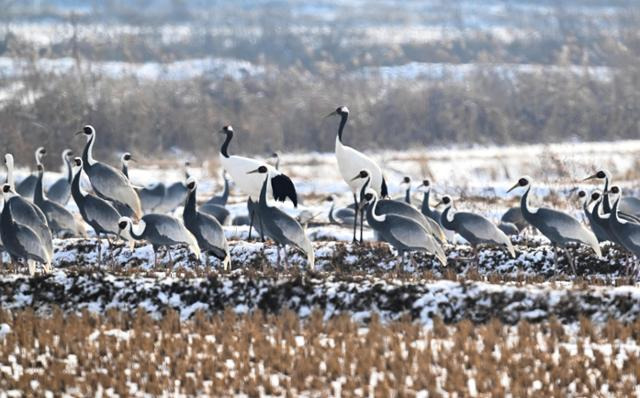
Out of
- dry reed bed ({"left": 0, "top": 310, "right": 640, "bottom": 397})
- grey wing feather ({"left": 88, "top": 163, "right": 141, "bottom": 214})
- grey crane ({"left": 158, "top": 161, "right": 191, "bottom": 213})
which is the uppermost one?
grey crane ({"left": 158, "top": 161, "right": 191, "bottom": 213})

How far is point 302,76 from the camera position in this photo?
5194 centimetres

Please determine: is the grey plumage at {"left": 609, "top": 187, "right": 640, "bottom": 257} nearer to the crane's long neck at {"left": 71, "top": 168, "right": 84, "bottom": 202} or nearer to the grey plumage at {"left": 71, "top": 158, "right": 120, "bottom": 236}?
the grey plumage at {"left": 71, "top": 158, "right": 120, "bottom": 236}

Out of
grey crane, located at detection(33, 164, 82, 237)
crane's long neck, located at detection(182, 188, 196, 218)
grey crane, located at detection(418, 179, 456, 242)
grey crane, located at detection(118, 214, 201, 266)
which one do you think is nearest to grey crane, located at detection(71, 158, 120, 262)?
grey crane, located at detection(118, 214, 201, 266)

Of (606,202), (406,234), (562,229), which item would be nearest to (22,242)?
(406,234)

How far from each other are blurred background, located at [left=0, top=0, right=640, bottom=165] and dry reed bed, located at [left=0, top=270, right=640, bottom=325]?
22.5 meters

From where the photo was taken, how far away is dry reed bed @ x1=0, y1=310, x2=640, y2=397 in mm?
8461

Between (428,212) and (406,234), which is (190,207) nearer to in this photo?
(406,234)

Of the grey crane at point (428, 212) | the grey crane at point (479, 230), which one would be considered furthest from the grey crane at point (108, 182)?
the grey crane at point (479, 230)

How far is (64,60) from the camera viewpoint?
50.5 m

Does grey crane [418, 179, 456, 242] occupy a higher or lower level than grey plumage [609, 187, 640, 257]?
higher

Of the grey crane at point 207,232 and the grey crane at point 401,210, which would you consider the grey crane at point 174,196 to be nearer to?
the grey crane at point 401,210

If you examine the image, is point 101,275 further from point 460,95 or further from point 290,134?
point 460,95

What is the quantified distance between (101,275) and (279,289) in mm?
1812

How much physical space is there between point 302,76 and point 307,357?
142 feet
